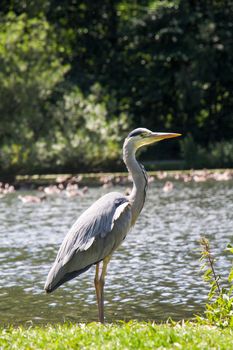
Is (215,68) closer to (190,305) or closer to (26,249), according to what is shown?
(26,249)

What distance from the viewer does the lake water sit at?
10.0m

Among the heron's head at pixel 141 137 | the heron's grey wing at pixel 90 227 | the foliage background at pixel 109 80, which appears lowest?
the foliage background at pixel 109 80

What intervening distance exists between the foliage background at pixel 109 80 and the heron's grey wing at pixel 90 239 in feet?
70.2

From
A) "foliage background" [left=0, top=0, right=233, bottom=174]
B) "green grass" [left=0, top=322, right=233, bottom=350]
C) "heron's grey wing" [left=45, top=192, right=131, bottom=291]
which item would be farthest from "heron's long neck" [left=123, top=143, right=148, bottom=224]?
"foliage background" [left=0, top=0, right=233, bottom=174]

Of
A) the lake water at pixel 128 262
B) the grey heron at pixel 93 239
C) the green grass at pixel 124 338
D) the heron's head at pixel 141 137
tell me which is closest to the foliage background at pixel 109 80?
the lake water at pixel 128 262

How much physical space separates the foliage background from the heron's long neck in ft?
68.3

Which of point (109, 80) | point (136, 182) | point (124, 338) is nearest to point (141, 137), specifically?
point (136, 182)

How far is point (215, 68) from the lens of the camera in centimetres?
3631

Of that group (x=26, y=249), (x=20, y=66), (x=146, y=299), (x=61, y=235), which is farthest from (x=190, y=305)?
(x=20, y=66)

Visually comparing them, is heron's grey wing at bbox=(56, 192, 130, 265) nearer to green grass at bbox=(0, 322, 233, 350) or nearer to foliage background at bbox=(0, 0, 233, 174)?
green grass at bbox=(0, 322, 233, 350)

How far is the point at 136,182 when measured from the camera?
880 centimetres

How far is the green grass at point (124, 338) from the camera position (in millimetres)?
6391

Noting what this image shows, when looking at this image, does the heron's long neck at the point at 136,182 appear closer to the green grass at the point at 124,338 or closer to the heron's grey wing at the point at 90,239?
the heron's grey wing at the point at 90,239

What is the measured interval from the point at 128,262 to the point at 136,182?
4.39 meters
